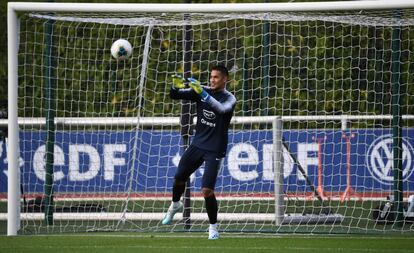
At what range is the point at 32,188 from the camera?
14453 millimetres

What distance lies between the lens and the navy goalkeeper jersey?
11.1 metres

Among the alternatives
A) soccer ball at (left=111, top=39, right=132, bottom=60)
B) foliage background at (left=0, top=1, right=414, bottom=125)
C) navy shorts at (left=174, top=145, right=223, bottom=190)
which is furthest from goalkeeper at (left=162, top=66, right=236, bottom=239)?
foliage background at (left=0, top=1, right=414, bottom=125)

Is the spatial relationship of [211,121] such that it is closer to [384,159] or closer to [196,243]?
[196,243]

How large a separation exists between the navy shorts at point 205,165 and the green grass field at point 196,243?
700mm

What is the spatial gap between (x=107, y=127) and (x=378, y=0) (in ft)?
16.9

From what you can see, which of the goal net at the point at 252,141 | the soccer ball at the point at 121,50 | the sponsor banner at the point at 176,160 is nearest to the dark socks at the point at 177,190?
the goal net at the point at 252,141

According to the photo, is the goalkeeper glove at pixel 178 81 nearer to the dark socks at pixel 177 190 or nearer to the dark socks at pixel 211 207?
the dark socks at pixel 177 190

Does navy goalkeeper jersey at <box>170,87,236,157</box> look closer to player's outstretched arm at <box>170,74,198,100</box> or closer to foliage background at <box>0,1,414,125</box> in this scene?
player's outstretched arm at <box>170,74,198,100</box>

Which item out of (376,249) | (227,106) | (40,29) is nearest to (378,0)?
(227,106)

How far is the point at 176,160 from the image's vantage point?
1473cm

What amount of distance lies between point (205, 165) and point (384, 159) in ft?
14.2

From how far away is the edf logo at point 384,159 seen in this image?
14.2 m

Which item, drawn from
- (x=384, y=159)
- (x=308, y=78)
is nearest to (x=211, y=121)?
(x=308, y=78)

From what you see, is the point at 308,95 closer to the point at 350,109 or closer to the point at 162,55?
the point at 350,109
